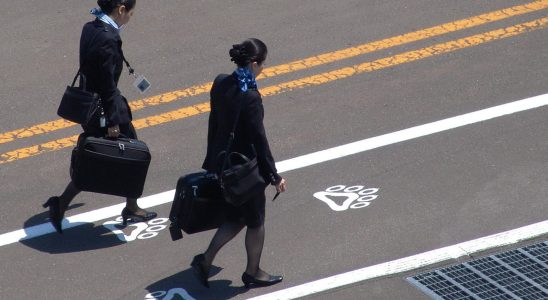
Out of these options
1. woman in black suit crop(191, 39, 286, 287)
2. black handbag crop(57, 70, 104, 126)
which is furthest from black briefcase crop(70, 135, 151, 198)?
woman in black suit crop(191, 39, 286, 287)

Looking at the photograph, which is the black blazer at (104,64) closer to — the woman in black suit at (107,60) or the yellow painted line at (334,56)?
the woman in black suit at (107,60)

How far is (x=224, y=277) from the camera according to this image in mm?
8320

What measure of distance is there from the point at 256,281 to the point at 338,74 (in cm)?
342

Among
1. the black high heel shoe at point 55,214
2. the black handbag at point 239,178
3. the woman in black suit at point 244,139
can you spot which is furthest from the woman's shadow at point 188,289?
the black high heel shoe at point 55,214

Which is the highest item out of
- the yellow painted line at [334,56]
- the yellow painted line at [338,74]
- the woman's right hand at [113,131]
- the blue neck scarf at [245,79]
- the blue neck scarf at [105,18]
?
the blue neck scarf at [105,18]

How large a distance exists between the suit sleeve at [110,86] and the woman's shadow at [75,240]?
87cm

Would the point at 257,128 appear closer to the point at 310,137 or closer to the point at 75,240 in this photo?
the point at 75,240

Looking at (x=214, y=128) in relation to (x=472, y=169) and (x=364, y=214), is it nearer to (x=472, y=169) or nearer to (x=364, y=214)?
(x=364, y=214)

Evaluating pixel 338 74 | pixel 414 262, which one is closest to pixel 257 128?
pixel 414 262

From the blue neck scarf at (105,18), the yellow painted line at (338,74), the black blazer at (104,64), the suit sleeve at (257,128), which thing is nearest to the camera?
the suit sleeve at (257,128)

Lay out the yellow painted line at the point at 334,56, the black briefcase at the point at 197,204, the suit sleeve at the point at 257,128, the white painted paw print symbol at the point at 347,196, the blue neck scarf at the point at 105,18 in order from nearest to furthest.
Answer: the suit sleeve at the point at 257,128
the black briefcase at the point at 197,204
the blue neck scarf at the point at 105,18
the white painted paw print symbol at the point at 347,196
the yellow painted line at the point at 334,56

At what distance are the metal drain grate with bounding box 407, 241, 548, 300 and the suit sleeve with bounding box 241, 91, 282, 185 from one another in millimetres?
1279

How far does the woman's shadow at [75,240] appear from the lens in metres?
8.74

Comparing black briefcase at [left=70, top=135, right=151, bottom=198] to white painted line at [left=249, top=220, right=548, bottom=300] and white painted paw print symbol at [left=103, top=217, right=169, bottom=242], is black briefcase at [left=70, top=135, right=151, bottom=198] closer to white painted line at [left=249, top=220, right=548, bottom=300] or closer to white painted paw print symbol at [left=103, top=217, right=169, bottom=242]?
white painted paw print symbol at [left=103, top=217, right=169, bottom=242]
